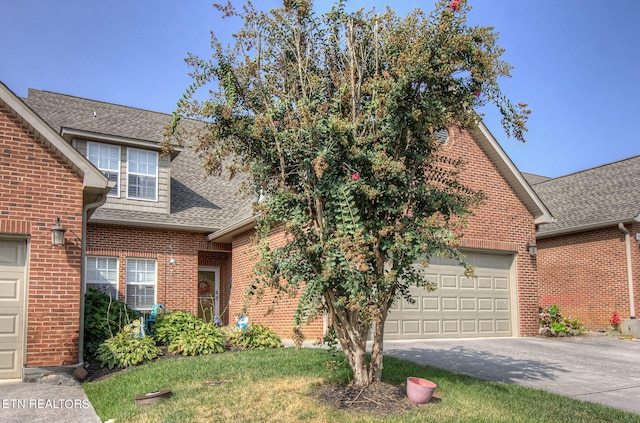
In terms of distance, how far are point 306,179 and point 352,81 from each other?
1.39m

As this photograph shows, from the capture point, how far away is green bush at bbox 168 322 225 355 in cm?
1042

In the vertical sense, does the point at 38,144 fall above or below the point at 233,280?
above

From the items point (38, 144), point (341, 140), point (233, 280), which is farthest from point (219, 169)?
point (233, 280)

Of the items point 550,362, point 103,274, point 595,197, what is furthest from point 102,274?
point 595,197

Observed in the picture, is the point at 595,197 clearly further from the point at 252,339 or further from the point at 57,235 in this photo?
the point at 57,235

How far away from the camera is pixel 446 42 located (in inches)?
258

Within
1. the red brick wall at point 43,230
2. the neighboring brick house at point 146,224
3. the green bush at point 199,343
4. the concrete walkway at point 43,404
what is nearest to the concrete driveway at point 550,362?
the green bush at point 199,343

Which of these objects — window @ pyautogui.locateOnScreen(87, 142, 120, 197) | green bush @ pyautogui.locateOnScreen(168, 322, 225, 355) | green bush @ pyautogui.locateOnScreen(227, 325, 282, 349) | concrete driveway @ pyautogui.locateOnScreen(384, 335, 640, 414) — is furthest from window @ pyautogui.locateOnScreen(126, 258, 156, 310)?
concrete driveway @ pyautogui.locateOnScreen(384, 335, 640, 414)

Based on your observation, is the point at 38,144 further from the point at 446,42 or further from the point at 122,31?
the point at 446,42

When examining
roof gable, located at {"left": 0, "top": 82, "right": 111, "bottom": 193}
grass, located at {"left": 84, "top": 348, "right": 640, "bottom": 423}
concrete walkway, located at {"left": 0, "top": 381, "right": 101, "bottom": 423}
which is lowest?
concrete walkway, located at {"left": 0, "top": 381, "right": 101, "bottom": 423}

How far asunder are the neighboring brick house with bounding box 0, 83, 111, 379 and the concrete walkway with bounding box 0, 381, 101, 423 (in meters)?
0.65

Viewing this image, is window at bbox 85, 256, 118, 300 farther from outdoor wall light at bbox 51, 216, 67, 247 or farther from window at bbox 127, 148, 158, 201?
outdoor wall light at bbox 51, 216, 67, 247

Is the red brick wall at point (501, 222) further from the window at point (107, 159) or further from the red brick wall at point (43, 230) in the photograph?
the red brick wall at point (43, 230)

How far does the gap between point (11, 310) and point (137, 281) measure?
20.7ft
